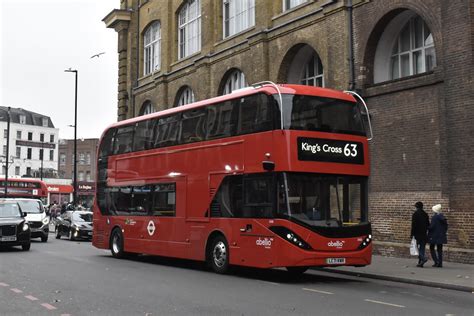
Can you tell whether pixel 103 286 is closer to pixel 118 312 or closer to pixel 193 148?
pixel 118 312

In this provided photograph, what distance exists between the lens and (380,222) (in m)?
19.0

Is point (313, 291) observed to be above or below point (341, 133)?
below

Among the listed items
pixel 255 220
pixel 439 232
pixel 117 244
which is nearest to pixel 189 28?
pixel 117 244

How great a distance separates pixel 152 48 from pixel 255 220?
25.5m

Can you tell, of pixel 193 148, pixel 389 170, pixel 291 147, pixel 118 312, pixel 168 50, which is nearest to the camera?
pixel 118 312

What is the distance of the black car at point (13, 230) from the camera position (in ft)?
65.5

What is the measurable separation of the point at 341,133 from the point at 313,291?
371 cm

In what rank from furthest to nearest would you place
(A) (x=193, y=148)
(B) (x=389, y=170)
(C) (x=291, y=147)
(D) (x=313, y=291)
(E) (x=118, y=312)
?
(B) (x=389, y=170), (A) (x=193, y=148), (C) (x=291, y=147), (D) (x=313, y=291), (E) (x=118, y=312)

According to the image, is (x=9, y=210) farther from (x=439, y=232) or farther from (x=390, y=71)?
(x=439, y=232)

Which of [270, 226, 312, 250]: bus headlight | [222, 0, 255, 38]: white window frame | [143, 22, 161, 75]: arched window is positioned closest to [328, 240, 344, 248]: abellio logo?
[270, 226, 312, 250]: bus headlight

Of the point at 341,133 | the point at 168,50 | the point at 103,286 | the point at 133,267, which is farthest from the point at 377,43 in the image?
the point at 168,50

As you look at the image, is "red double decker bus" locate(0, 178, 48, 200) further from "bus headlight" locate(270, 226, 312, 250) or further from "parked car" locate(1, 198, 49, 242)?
"bus headlight" locate(270, 226, 312, 250)

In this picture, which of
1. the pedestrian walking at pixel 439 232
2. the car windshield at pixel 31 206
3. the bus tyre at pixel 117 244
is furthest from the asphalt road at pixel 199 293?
the car windshield at pixel 31 206

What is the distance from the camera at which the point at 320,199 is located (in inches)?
504
